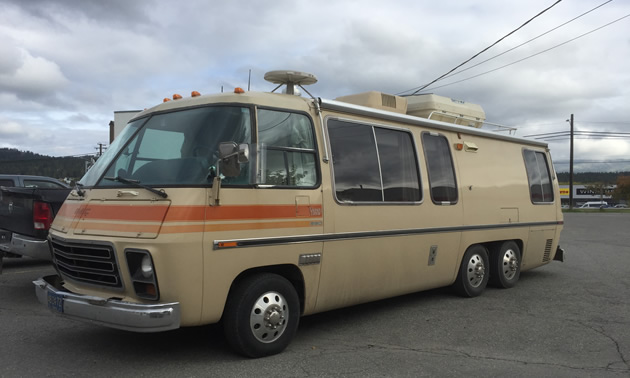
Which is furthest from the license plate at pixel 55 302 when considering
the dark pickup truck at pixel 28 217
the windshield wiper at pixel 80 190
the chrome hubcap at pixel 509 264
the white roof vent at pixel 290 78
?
the chrome hubcap at pixel 509 264

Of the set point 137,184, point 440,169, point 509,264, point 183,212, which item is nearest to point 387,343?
point 183,212

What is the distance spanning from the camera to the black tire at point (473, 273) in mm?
7738

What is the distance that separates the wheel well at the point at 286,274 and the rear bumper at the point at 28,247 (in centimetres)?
359

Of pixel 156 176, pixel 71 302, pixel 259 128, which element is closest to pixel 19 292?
pixel 71 302

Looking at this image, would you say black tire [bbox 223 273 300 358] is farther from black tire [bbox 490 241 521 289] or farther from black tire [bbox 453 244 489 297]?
black tire [bbox 490 241 521 289]

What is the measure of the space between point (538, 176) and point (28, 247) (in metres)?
8.34

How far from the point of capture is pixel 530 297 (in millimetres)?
8133

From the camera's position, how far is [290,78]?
5980mm

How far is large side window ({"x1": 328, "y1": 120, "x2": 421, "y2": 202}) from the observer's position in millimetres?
5848

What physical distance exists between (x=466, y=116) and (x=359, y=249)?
383 cm

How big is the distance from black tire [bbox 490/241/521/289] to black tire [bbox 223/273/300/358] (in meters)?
4.46

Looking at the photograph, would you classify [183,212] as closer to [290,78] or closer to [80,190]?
[80,190]

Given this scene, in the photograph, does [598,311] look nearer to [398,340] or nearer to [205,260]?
[398,340]

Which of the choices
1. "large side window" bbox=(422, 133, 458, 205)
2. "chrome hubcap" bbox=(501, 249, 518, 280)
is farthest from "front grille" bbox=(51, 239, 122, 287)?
"chrome hubcap" bbox=(501, 249, 518, 280)
